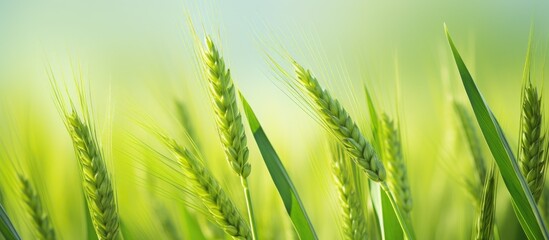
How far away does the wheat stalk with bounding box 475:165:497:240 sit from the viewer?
792 millimetres

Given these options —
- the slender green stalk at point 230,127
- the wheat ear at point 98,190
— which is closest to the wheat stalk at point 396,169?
the slender green stalk at point 230,127

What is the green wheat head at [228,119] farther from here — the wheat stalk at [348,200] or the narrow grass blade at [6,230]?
the narrow grass blade at [6,230]

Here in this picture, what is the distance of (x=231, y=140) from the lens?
787 mm

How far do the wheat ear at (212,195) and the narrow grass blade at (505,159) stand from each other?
0.33 metres

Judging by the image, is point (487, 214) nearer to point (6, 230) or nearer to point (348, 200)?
point (348, 200)

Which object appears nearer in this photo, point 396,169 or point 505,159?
point 505,159

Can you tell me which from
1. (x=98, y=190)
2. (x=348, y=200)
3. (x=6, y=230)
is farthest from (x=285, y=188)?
(x=6, y=230)

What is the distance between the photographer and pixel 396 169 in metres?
0.92

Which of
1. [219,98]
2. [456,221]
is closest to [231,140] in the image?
[219,98]

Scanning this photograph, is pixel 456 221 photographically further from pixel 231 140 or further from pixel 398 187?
pixel 231 140

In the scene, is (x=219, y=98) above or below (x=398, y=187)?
above

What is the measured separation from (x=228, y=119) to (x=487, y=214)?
0.36m

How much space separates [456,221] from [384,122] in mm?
512

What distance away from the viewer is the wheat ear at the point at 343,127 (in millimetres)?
761
